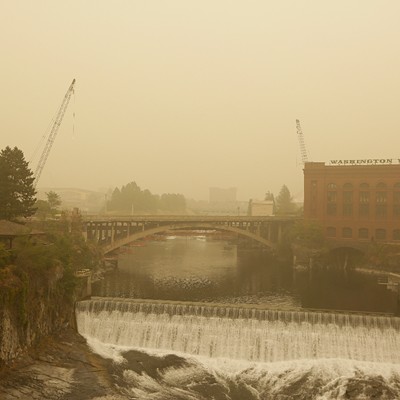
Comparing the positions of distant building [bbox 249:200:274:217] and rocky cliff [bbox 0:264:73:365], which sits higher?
distant building [bbox 249:200:274:217]

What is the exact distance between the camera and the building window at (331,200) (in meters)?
97.7

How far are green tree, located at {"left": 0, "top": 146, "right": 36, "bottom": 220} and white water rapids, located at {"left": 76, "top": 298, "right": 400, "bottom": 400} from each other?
646 inches

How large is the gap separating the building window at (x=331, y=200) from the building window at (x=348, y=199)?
78.1 inches

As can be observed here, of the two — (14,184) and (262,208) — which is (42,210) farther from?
(262,208)

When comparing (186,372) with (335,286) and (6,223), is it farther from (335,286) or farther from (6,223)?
(335,286)

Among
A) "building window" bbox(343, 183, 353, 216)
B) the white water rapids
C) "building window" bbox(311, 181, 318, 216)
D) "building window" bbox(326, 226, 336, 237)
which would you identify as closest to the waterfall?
the white water rapids

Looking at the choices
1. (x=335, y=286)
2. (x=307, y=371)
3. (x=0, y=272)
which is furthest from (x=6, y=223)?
(x=335, y=286)

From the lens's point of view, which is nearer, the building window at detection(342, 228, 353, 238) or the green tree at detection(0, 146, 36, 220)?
the green tree at detection(0, 146, 36, 220)

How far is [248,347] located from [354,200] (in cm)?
6081

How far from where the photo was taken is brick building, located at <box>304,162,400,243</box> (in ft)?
302

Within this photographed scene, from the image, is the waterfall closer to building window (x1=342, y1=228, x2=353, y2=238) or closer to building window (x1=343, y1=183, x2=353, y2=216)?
building window (x1=342, y1=228, x2=353, y2=238)

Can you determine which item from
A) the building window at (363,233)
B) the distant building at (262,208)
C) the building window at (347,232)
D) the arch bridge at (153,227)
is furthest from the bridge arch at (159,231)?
the distant building at (262,208)

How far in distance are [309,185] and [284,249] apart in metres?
16.9

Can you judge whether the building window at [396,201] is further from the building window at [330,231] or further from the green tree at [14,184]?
the green tree at [14,184]
